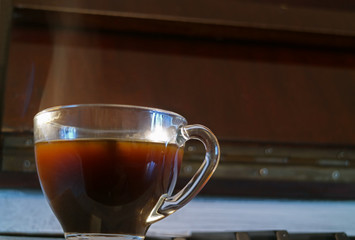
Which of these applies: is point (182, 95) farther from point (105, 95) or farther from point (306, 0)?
point (306, 0)

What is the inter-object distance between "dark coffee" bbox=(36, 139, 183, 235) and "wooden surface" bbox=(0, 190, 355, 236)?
1.25ft

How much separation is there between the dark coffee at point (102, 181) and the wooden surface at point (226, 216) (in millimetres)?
382

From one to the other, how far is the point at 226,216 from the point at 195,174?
0.45 m

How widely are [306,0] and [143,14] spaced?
1.19ft

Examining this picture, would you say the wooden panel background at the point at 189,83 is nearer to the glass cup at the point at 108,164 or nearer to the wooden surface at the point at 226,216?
the wooden surface at the point at 226,216

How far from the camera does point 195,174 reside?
1.27ft

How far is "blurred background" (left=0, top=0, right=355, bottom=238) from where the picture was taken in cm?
82

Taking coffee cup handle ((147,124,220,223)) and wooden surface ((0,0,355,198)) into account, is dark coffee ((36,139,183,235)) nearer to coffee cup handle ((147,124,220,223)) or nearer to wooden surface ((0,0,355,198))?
coffee cup handle ((147,124,220,223))

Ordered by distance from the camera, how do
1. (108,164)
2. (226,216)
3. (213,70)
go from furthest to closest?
(213,70) → (226,216) → (108,164)

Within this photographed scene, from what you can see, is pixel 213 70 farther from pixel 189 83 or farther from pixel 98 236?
pixel 98 236

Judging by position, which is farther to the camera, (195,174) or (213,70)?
(213,70)

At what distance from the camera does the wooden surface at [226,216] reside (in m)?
0.77

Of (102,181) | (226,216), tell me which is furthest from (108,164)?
(226,216)

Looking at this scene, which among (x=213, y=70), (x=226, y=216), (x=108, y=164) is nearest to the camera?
(x=108, y=164)
